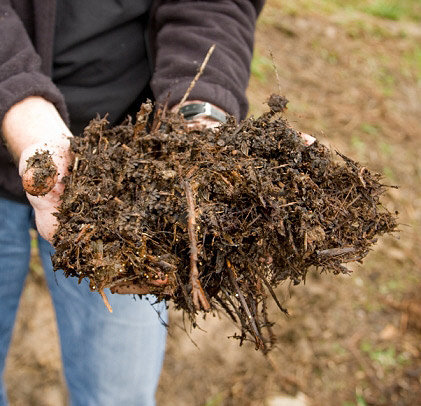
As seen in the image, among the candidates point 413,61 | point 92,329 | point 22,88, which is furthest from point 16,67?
point 413,61

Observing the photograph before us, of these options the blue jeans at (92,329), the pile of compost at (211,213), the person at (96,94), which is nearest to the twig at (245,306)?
the pile of compost at (211,213)

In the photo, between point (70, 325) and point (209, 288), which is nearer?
point (209, 288)

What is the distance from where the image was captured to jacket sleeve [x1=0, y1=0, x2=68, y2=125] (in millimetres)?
1277

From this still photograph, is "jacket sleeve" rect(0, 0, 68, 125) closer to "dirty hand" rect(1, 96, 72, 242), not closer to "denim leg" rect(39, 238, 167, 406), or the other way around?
"dirty hand" rect(1, 96, 72, 242)

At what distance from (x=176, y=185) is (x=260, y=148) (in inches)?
10.8

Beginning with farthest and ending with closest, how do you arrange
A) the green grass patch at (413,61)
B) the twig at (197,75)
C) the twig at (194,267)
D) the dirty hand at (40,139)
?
the green grass patch at (413,61) → the twig at (197,75) → the dirty hand at (40,139) → the twig at (194,267)

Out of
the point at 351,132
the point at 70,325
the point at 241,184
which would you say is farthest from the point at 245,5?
the point at 351,132

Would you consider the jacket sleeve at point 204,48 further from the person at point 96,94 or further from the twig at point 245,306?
the twig at point 245,306

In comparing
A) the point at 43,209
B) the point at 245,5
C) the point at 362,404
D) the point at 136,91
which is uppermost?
the point at 245,5

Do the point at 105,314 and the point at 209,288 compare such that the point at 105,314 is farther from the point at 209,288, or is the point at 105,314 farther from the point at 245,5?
the point at 245,5

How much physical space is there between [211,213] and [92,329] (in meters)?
0.81

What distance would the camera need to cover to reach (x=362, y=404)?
2508 millimetres

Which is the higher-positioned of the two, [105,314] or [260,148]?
[260,148]

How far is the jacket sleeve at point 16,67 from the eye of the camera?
1.28 meters
